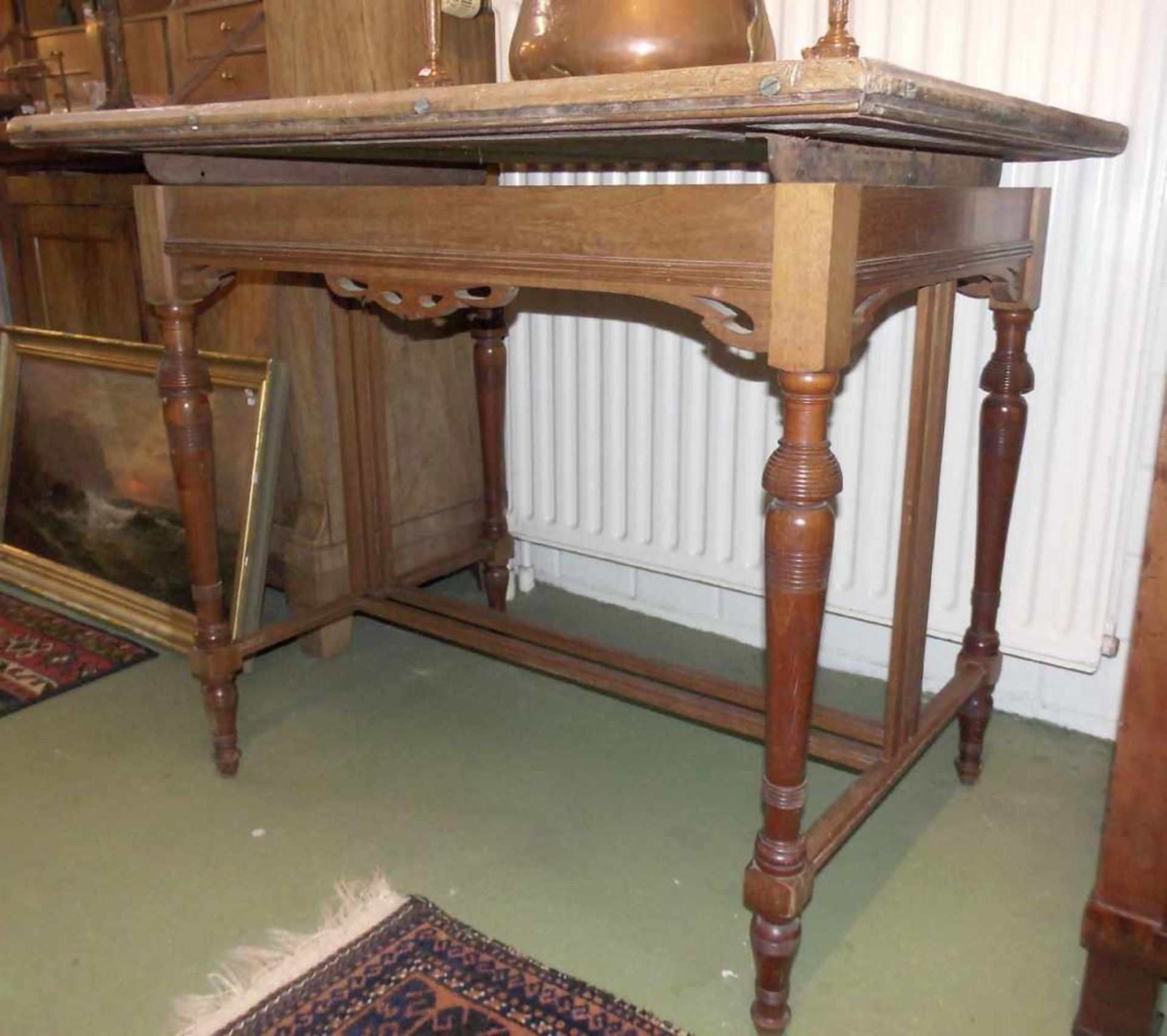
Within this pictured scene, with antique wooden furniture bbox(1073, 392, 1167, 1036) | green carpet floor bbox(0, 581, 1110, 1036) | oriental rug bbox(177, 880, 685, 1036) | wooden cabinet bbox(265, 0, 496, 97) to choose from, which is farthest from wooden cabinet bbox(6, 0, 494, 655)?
antique wooden furniture bbox(1073, 392, 1167, 1036)

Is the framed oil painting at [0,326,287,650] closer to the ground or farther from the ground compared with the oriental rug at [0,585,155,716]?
farther from the ground

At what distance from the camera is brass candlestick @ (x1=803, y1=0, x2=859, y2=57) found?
2.87 feet

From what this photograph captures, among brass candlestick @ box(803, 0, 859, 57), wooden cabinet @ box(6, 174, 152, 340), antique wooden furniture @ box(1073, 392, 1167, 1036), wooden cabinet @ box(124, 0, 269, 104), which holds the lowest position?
antique wooden furniture @ box(1073, 392, 1167, 1036)

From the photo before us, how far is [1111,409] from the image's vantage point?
4.47 feet

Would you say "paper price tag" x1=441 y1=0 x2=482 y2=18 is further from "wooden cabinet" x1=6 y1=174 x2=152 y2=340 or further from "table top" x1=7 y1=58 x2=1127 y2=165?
"wooden cabinet" x1=6 y1=174 x2=152 y2=340

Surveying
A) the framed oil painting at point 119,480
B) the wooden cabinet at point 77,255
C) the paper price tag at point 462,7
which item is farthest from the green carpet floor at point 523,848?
the paper price tag at point 462,7

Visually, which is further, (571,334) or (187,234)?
(571,334)

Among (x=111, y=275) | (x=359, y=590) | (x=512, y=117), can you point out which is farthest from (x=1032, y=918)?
(x=111, y=275)

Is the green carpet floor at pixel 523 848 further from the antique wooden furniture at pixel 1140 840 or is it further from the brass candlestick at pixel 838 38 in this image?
the brass candlestick at pixel 838 38

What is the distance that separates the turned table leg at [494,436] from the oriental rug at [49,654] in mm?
614

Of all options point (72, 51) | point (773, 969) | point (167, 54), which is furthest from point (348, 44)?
point (72, 51)

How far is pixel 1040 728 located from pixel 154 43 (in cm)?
229

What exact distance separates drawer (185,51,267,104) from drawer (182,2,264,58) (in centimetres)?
3

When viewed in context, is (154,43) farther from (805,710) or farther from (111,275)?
(805,710)
